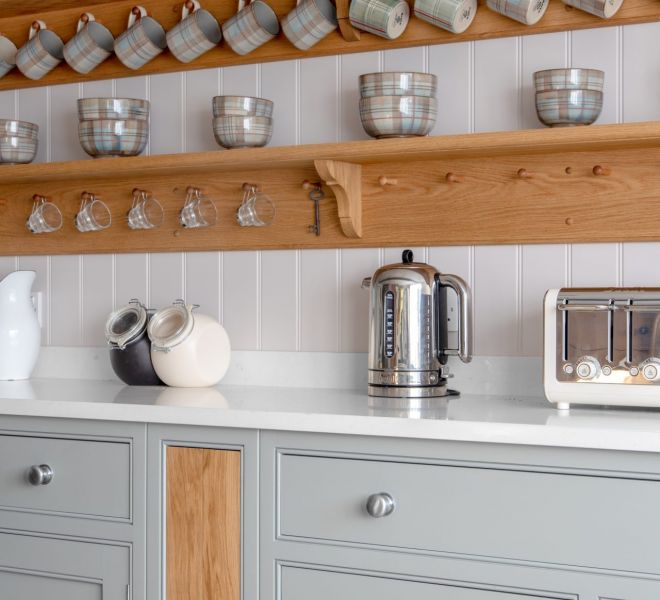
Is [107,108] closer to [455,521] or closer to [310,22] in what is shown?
[310,22]

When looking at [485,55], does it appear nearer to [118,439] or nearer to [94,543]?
[118,439]

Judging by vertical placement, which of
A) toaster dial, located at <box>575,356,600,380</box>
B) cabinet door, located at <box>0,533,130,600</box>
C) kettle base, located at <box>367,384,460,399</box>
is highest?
toaster dial, located at <box>575,356,600,380</box>

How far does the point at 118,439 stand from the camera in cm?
201

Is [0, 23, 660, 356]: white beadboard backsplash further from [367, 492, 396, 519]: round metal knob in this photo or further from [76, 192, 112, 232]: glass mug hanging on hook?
[367, 492, 396, 519]: round metal knob

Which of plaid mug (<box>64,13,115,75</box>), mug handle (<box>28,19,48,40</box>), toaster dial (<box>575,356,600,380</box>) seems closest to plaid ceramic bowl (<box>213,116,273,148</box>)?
plaid mug (<box>64,13,115,75</box>)

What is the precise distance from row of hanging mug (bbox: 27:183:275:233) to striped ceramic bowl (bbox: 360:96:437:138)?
1.30 ft

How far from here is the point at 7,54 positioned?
2750 mm

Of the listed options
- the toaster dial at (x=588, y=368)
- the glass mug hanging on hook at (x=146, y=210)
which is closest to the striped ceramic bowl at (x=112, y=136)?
the glass mug hanging on hook at (x=146, y=210)

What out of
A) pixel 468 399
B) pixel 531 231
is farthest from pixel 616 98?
pixel 468 399

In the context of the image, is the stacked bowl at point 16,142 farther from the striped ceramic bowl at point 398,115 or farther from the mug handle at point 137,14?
the striped ceramic bowl at point 398,115

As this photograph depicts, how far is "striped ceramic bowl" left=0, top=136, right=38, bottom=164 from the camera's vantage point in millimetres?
2576

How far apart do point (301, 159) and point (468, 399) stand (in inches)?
24.3

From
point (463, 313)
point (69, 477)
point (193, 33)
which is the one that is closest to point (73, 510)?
point (69, 477)

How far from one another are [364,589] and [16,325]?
123 centimetres
